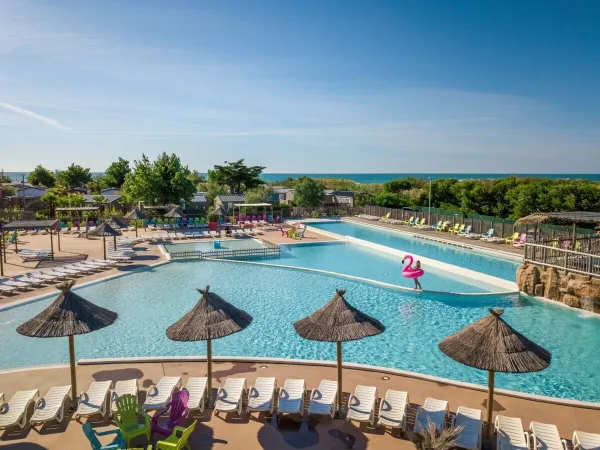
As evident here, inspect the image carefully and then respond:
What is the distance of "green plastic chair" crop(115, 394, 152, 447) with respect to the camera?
6.95 metres

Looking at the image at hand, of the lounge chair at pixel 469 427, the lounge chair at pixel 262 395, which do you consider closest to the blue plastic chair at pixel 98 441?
the lounge chair at pixel 262 395

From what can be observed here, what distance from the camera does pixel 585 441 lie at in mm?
6750

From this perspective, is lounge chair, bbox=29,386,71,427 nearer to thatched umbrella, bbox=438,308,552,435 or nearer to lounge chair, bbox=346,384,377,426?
lounge chair, bbox=346,384,377,426

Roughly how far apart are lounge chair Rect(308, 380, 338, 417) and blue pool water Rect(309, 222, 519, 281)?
1426cm

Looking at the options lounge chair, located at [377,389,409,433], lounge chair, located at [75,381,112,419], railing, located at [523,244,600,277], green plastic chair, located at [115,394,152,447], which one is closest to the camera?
green plastic chair, located at [115,394,152,447]

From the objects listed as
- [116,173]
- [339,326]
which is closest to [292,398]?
[339,326]

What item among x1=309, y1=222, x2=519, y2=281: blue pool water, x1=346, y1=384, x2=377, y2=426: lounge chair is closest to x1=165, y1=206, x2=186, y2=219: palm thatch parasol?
x1=309, y1=222, x2=519, y2=281: blue pool water

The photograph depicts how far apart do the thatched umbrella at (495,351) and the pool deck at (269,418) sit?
5.03 ft

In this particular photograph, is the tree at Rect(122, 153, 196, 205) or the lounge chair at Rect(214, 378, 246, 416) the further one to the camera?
the tree at Rect(122, 153, 196, 205)

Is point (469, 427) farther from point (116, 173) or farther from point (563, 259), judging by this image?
point (116, 173)

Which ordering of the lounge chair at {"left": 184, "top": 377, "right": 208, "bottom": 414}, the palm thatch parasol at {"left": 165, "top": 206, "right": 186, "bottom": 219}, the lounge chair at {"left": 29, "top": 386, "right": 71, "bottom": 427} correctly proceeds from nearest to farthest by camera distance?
the lounge chair at {"left": 29, "top": 386, "right": 71, "bottom": 427}
the lounge chair at {"left": 184, "top": 377, "right": 208, "bottom": 414}
the palm thatch parasol at {"left": 165, "top": 206, "right": 186, "bottom": 219}

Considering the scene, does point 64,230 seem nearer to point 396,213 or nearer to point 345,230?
point 345,230

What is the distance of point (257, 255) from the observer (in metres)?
24.6

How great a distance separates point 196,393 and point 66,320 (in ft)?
9.14
